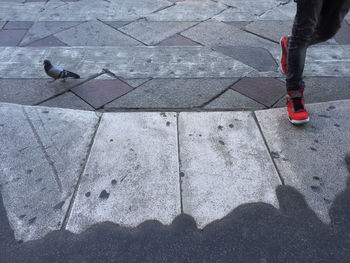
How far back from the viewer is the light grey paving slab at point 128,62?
345 centimetres

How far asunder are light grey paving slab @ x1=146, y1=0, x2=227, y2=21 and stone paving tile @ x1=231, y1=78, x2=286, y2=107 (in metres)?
2.08

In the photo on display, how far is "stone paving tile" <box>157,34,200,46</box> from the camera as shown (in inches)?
161

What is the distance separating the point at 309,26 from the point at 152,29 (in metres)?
2.75

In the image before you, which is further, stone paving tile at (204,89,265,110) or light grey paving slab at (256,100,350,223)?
stone paving tile at (204,89,265,110)

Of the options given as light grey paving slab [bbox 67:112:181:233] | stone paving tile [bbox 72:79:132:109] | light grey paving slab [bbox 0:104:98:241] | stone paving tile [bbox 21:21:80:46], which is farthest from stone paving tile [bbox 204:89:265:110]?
stone paving tile [bbox 21:21:80:46]

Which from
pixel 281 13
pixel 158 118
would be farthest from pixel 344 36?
pixel 158 118

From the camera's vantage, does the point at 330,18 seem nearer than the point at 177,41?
Yes

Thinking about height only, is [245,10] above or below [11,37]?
below

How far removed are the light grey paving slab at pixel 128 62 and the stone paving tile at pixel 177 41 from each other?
0.49 feet

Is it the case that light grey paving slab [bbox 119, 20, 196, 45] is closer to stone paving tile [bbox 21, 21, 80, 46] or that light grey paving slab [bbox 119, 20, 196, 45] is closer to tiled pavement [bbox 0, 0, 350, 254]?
Result: tiled pavement [bbox 0, 0, 350, 254]

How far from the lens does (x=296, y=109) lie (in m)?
2.55

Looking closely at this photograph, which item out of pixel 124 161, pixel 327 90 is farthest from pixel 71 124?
pixel 327 90

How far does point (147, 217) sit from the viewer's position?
188cm

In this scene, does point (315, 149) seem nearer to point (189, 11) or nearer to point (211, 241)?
point (211, 241)
